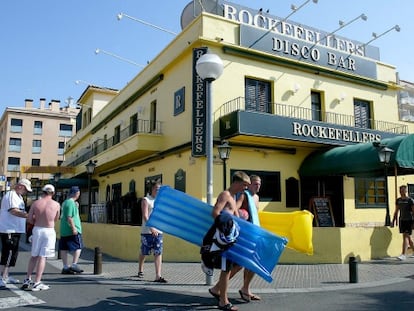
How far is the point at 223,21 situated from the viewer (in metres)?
14.3

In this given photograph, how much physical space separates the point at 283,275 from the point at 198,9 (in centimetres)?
1224

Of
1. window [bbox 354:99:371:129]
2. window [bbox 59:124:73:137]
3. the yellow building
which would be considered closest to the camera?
the yellow building

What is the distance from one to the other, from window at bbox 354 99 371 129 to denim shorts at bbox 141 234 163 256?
492 inches

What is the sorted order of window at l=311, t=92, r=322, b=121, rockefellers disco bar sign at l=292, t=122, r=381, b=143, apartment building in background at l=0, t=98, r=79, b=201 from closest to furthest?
rockefellers disco bar sign at l=292, t=122, r=381, b=143, window at l=311, t=92, r=322, b=121, apartment building in background at l=0, t=98, r=79, b=201

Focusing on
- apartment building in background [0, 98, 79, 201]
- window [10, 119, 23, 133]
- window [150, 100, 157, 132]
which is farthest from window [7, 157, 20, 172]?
window [150, 100, 157, 132]

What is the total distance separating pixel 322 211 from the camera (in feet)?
48.2

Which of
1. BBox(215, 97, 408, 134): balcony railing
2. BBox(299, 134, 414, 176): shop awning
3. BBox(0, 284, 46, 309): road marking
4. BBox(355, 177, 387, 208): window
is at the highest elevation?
BBox(215, 97, 408, 134): balcony railing

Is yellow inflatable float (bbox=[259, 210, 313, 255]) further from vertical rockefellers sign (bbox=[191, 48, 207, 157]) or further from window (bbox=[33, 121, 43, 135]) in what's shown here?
window (bbox=[33, 121, 43, 135])

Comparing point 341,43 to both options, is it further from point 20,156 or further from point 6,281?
point 20,156

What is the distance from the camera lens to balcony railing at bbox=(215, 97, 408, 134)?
45.5ft

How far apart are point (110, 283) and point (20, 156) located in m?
57.7

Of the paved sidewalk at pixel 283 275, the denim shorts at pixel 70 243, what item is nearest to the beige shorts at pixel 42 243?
the paved sidewalk at pixel 283 275

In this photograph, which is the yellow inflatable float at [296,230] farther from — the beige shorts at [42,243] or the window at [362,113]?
the window at [362,113]

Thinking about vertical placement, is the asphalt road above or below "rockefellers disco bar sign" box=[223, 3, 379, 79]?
below
